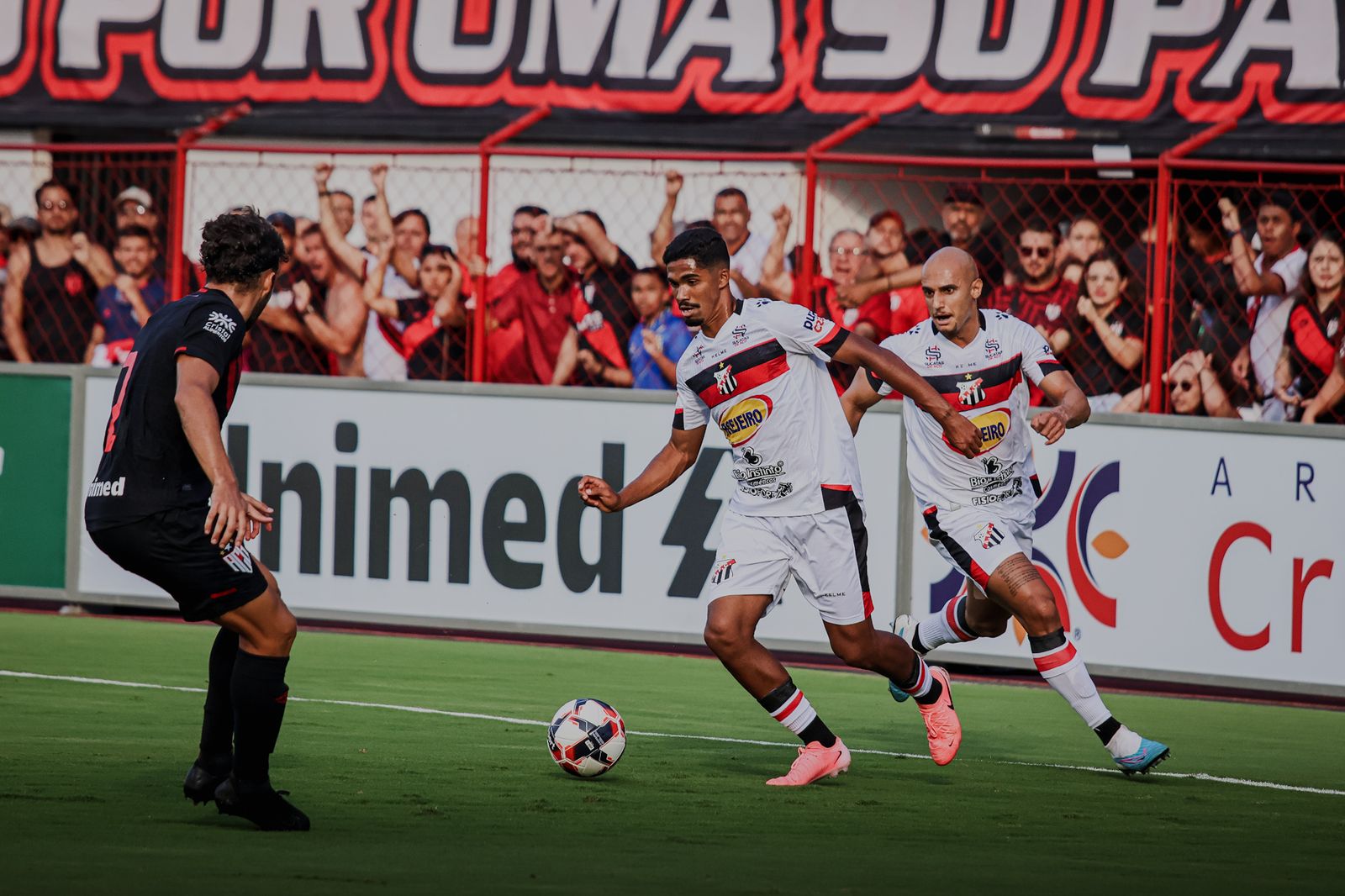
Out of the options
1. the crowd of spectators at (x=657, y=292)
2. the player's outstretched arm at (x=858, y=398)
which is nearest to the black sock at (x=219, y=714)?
the player's outstretched arm at (x=858, y=398)

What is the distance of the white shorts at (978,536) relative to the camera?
25.2 ft

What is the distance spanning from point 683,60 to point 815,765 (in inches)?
288

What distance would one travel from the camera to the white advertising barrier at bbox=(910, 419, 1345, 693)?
973cm

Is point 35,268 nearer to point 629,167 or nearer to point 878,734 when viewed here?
point 629,167

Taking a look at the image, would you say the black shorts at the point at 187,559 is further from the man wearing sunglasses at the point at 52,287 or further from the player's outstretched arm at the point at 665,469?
the man wearing sunglasses at the point at 52,287

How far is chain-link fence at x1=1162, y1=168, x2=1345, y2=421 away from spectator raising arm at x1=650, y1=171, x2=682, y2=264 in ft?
9.89

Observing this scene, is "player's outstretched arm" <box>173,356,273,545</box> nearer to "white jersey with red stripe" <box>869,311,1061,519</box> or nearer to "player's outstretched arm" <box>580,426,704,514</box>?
"player's outstretched arm" <box>580,426,704,514</box>

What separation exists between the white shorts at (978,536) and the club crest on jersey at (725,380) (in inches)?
50.1

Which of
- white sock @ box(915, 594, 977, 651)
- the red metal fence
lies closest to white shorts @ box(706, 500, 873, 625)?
white sock @ box(915, 594, 977, 651)

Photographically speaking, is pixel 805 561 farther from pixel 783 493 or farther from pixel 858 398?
pixel 858 398

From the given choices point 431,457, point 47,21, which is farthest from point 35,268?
point 431,457

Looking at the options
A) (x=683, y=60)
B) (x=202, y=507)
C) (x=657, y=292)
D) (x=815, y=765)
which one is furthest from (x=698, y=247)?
(x=683, y=60)

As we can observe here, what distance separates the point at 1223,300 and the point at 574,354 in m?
3.90

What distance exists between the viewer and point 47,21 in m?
14.6
